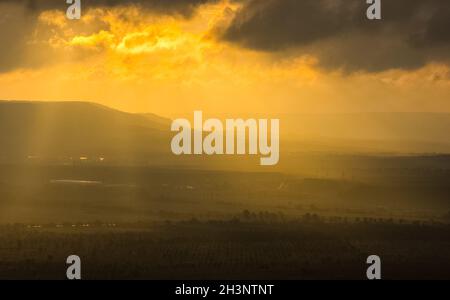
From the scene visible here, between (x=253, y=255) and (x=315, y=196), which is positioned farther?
(x=315, y=196)

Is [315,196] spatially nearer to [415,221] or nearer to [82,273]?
[415,221]

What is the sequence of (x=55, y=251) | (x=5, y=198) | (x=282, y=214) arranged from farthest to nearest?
(x=5, y=198) < (x=282, y=214) < (x=55, y=251)

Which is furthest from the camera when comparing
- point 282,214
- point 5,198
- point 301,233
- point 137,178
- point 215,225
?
point 137,178

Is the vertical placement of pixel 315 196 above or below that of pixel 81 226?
above

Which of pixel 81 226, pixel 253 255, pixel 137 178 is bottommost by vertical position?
pixel 253 255

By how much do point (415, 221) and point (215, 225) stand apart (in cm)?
1511

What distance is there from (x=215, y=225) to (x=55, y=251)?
1764 centimetres

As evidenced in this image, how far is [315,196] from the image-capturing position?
105m

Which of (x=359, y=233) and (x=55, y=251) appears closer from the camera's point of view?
(x=55, y=251)

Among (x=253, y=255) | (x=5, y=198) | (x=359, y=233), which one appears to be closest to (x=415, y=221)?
(x=359, y=233)

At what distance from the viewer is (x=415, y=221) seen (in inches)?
2928
